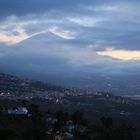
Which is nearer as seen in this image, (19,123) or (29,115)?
(19,123)

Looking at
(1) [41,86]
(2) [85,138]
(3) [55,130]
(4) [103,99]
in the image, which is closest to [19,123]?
(3) [55,130]

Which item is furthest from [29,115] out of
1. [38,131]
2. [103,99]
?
[103,99]

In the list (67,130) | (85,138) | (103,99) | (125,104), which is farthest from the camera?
(103,99)

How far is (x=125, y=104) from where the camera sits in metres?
109

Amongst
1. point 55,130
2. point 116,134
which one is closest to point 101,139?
point 116,134

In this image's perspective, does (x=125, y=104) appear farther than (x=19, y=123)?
Yes

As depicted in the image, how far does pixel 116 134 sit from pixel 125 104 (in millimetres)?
68117

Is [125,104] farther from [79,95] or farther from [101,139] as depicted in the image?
[101,139]

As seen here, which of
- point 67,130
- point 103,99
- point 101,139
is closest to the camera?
point 101,139

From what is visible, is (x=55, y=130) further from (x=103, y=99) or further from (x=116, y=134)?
(x=103, y=99)

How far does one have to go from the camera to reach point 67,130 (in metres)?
55.2

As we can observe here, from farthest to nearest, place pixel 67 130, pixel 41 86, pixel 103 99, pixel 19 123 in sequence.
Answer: pixel 41 86 → pixel 103 99 → pixel 67 130 → pixel 19 123

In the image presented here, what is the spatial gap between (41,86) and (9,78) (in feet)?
36.3

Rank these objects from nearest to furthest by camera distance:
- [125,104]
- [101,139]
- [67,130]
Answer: [101,139], [67,130], [125,104]
